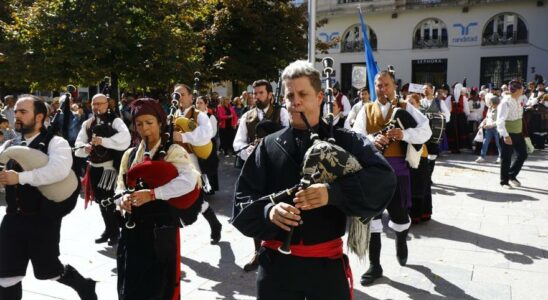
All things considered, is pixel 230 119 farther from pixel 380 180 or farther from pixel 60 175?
pixel 380 180

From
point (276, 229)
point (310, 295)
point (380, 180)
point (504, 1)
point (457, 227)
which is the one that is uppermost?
point (504, 1)

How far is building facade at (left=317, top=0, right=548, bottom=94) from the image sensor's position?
94.2ft

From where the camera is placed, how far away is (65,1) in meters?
11.8

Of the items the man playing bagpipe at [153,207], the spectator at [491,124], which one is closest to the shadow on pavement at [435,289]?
the man playing bagpipe at [153,207]

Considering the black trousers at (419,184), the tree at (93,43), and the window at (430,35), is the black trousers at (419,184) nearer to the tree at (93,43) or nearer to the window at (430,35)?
the tree at (93,43)

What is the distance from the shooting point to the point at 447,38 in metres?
30.7

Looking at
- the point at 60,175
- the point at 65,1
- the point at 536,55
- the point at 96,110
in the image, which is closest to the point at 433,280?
the point at 60,175

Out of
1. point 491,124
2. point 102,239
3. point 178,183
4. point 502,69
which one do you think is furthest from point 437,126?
point 502,69

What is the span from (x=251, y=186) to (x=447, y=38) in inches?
1218

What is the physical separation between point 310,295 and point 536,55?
3073 cm

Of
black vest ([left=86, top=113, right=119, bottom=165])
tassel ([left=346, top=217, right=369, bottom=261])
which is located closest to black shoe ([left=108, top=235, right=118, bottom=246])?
black vest ([left=86, top=113, right=119, bottom=165])

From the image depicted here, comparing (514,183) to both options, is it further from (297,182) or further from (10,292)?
(10,292)

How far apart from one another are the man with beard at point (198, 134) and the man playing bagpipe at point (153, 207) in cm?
228

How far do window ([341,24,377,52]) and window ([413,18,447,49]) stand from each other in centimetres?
279
